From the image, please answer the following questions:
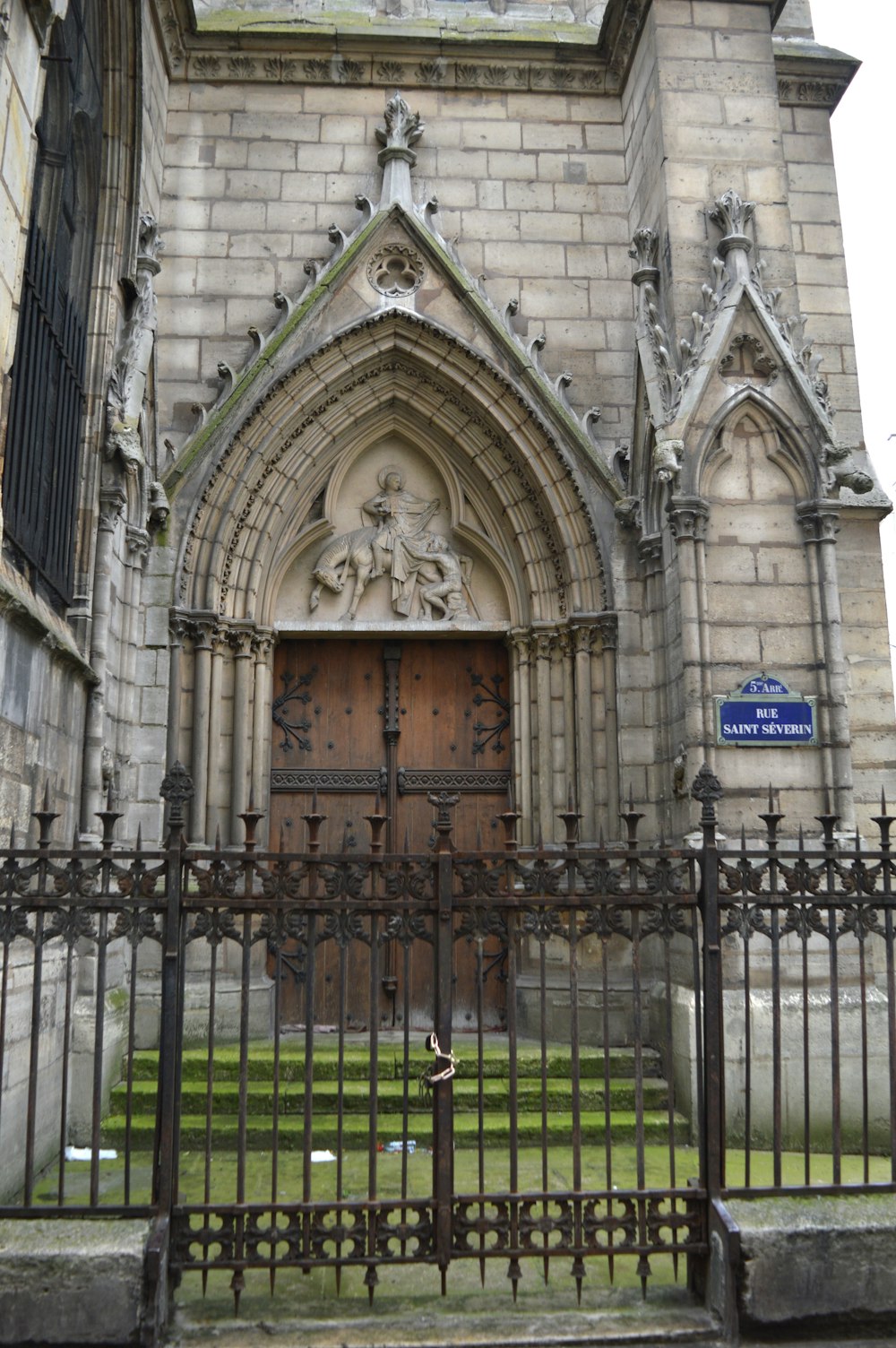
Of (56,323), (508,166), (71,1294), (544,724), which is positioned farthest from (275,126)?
(71,1294)

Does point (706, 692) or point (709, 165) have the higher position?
point (709, 165)

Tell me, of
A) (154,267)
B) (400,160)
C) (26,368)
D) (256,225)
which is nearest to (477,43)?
(400,160)

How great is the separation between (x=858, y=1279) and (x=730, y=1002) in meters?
2.30

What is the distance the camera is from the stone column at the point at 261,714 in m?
7.89

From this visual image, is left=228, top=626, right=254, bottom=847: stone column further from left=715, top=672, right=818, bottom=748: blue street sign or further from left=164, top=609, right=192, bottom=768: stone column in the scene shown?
left=715, top=672, right=818, bottom=748: blue street sign

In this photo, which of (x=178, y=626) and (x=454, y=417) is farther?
(x=454, y=417)

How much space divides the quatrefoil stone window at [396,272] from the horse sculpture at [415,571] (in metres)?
1.78

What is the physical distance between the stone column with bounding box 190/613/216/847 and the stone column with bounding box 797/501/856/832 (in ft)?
13.1

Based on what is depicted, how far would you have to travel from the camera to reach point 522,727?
819 centimetres

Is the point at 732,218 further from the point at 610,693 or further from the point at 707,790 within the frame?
the point at 707,790

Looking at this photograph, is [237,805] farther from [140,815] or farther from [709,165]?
[709,165]

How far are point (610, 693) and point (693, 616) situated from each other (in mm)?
1102

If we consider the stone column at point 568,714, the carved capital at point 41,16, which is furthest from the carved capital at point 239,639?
the carved capital at point 41,16

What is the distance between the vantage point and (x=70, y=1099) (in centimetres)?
617
